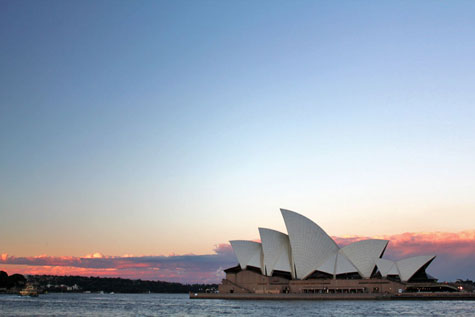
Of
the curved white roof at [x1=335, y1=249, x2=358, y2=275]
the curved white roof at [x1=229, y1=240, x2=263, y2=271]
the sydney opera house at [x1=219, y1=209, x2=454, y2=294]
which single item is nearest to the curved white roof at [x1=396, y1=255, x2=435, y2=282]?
the sydney opera house at [x1=219, y1=209, x2=454, y2=294]

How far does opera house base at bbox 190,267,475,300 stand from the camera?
76.8m

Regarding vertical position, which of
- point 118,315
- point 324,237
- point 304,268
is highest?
point 324,237

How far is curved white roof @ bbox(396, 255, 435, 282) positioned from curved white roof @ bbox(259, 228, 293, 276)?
740 inches

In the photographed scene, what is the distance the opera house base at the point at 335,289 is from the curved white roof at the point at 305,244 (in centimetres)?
261

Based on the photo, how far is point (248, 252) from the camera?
291 ft

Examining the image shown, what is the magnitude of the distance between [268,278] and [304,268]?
6.75 m

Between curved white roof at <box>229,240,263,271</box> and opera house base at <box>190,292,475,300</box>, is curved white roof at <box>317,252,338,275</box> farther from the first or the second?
curved white roof at <box>229,240,263,271</box>

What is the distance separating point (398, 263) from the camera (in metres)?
81.4

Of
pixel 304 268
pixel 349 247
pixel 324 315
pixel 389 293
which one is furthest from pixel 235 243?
pixel 324 315

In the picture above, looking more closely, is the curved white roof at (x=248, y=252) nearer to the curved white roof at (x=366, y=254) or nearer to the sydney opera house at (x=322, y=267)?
the sydney opera house at (x=322, y=267)

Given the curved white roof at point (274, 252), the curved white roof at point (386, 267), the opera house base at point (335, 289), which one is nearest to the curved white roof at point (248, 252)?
the opera house base at point (335, 289)

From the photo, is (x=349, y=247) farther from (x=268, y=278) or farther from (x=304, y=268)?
(x=268, y=278)

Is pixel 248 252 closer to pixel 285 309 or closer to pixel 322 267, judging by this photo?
pixel 322 267

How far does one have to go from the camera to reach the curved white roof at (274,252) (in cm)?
8475
